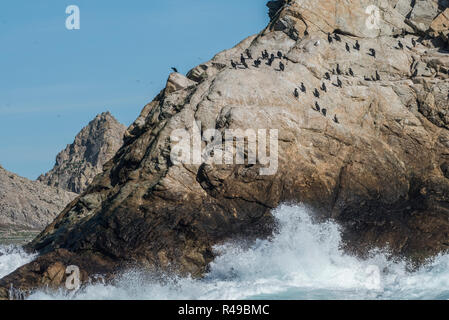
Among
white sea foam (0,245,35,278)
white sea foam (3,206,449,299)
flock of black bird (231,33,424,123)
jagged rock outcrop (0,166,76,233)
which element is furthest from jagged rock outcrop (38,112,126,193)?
white sea foam (3,206,449,299)

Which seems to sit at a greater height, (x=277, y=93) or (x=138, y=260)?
(x=277, y=93)

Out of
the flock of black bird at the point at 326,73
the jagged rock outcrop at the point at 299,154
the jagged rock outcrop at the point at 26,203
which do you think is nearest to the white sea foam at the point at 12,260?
the jagged rock outcrop at the point at 299,154

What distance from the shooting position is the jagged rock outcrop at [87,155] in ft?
481

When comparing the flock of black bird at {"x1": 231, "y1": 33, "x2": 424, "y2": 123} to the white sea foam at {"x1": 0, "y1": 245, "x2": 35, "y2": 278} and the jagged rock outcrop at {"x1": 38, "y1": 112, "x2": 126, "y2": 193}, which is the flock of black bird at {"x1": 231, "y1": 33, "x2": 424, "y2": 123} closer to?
the white sea foam at {"x1": 0, "y1": 245, "x2": 35, "y2": 278}

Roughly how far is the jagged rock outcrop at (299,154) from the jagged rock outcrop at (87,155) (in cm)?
10405

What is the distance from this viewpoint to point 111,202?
114 feet

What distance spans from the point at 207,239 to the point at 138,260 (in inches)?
120

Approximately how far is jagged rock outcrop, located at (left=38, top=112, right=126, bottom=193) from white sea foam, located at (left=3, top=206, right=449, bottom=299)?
111730mm

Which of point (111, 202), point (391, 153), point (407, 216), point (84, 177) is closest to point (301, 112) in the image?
point (391, 153)

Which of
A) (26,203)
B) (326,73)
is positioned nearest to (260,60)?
(326,73)

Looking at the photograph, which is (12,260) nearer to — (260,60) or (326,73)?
(260,60)

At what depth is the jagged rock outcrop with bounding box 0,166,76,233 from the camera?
104625 mm

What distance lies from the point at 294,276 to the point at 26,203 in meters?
86.1

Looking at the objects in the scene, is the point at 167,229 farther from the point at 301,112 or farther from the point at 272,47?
the point at 272,47
